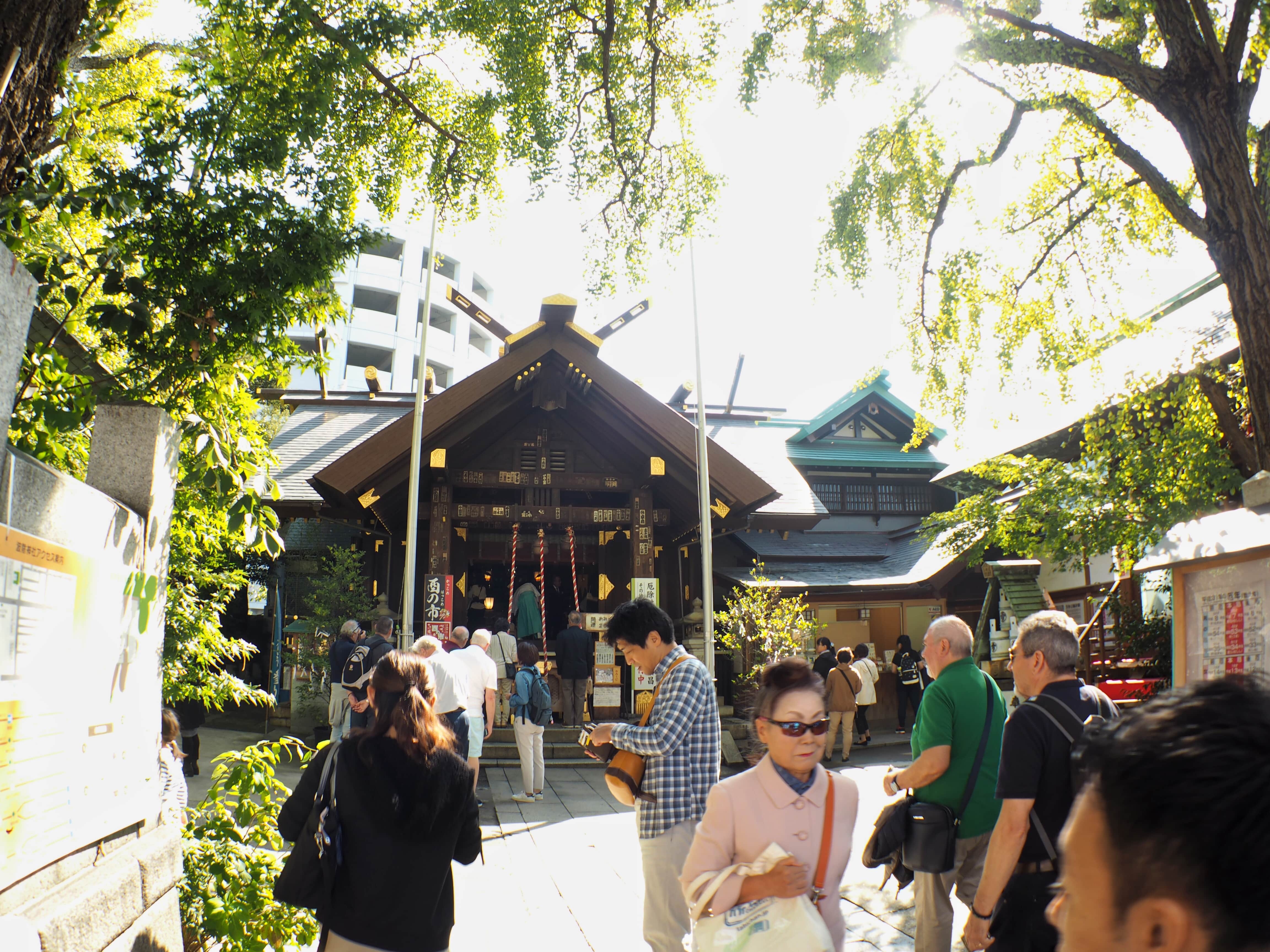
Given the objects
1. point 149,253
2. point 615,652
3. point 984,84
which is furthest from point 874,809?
point 149,253

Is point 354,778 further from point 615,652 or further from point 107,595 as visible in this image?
point 615,652

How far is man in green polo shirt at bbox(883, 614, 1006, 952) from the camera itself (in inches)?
140

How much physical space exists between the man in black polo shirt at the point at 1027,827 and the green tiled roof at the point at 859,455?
17.3 metres

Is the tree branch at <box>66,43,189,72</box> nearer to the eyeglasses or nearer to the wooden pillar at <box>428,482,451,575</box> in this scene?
the wooden pillar at <box>428,482,451,575</box>

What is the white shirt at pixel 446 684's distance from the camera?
7.10 metres

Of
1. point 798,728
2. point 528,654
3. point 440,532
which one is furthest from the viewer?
point 440,532

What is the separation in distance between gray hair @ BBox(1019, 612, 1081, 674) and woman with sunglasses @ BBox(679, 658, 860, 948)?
3.07 feet

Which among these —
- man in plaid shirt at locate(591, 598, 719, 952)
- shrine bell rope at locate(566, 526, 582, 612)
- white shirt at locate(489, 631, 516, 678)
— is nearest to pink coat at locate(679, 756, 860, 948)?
man in plaid shirt at locate(591, 598, 719, 952)

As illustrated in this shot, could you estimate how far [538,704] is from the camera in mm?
9188

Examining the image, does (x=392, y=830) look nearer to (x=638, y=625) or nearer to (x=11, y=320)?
(x=638, y=625)

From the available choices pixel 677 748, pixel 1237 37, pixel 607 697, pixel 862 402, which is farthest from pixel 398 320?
pixel 677 748

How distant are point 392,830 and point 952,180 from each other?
875cm

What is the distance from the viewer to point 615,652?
1441cm

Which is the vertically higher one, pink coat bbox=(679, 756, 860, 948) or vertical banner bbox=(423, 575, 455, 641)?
vertical banner bbox=(423, 575, 455, 641)
